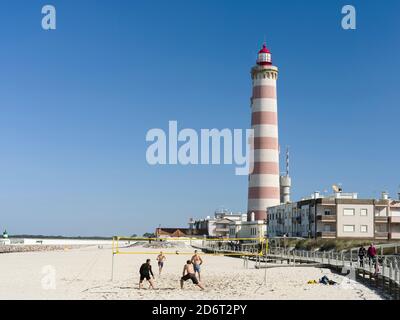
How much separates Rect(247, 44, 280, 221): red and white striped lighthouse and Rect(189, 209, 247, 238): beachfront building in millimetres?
30880

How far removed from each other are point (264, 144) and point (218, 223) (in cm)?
4028

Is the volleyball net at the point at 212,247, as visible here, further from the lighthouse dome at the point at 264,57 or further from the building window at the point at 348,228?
the lighthouse dome at the point at 264,57

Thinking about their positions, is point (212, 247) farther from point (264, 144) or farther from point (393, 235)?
point (393, 235)

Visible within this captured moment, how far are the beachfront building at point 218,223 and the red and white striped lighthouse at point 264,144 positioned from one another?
101 ft

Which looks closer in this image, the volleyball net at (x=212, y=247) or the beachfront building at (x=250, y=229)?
the volleyball net at (x=212, y=247)

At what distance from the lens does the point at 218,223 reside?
110125mm

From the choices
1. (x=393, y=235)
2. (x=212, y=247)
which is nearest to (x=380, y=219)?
(x=393, y=235)

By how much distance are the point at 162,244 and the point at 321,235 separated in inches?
2387

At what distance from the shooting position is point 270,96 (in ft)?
244

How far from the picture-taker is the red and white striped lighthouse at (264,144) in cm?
7244

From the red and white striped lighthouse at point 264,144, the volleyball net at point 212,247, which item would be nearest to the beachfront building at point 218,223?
the volleyball net at point 212,247

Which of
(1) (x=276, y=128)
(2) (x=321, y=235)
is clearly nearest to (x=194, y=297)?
(2) (x=321, y=235)
